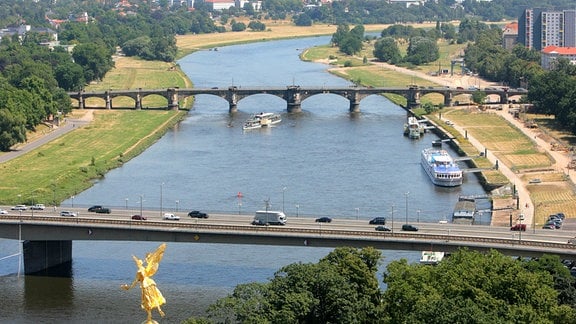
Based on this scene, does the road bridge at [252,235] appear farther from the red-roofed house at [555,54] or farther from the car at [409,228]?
the red-roofed house at [555,54]

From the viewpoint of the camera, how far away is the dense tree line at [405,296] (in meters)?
37.0

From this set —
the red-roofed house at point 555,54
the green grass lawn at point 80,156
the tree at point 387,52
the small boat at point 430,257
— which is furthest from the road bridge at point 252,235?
the tree at point 387,52

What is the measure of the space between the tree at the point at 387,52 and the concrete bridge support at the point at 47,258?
9357 centimetres

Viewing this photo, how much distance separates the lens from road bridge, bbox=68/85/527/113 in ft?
343

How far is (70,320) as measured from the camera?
44938mm

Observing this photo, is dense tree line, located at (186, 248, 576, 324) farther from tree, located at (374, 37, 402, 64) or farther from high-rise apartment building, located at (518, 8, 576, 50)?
tree, located at (374, 37, 402, 64)

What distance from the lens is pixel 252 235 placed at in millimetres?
50812

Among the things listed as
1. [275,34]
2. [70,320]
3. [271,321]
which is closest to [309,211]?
[70,320]

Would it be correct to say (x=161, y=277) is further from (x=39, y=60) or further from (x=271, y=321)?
(x=39, y=60)

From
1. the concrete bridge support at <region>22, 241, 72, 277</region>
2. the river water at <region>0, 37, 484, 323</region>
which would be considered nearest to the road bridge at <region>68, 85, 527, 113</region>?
the river water at <region>0, 37, 484, 323</region>

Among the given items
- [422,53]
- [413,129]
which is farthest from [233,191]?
[422,53]

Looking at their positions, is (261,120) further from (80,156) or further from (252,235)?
(252,235)

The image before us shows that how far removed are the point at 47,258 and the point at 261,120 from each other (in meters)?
44.1

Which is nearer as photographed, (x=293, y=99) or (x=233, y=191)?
(x=233, y=191)
